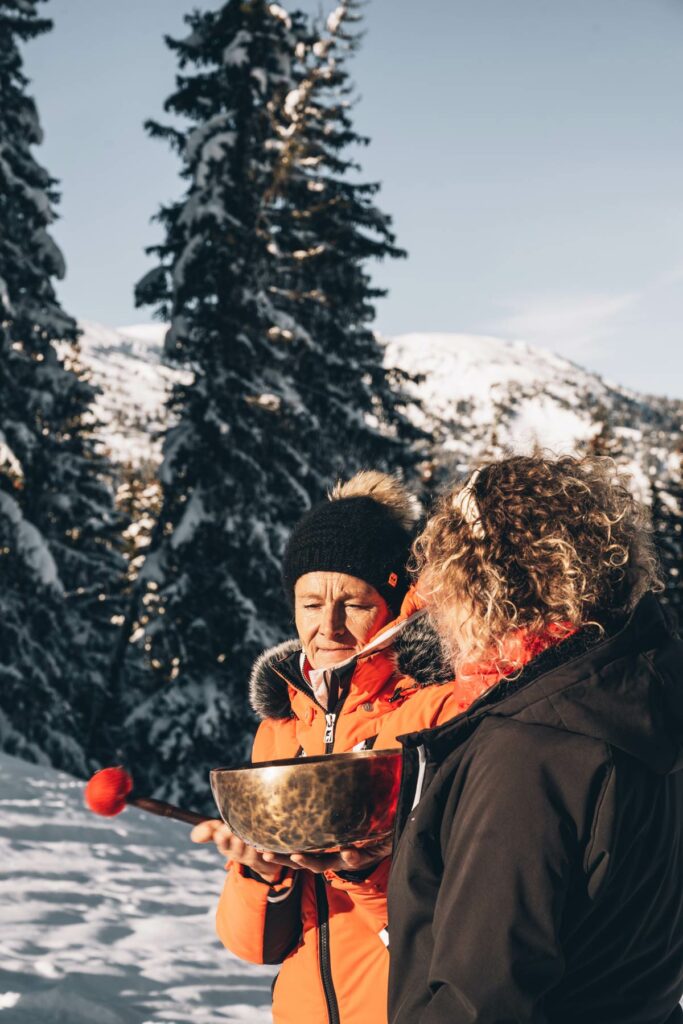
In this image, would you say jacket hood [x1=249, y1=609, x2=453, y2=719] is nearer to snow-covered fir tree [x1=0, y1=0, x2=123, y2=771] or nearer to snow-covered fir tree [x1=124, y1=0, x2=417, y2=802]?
snow-covered fir tree [x1=124, y1=0, x2=417, y2=802]

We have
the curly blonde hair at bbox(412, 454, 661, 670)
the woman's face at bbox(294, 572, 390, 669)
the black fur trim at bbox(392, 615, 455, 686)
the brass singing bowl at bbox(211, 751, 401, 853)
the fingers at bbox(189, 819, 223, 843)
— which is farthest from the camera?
the woman's face at bbox(294, 572, 390, 669)

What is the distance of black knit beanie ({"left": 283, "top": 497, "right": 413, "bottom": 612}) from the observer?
7.43ft

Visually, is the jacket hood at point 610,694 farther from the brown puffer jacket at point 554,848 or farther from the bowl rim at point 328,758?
the bowl rim at point 328,758

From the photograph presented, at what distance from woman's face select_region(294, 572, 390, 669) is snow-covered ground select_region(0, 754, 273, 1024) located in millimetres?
2449

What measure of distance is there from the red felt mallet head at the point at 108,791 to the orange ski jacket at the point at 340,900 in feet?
1.11

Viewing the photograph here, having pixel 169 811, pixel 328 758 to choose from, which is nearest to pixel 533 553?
pixel 328 758

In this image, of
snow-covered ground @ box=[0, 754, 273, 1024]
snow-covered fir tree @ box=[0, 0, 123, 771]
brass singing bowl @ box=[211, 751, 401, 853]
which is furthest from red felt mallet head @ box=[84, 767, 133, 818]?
snow-covered fir tree @ box=[0, 0, 123, 771]

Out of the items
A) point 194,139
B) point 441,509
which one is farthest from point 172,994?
point 194,139

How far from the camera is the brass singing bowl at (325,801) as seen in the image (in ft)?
5.31

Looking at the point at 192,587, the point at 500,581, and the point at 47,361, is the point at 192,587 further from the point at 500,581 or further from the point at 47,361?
the point at 500,581

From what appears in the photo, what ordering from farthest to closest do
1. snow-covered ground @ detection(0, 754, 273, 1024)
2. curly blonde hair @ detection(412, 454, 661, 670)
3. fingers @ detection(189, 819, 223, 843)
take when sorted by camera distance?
snow-covered ground @ detection(0, 754, 273, 1024), fingers @ detection(189, 819, 223, 843), curly blonde hair @ detection(412, 454, 661, 670)

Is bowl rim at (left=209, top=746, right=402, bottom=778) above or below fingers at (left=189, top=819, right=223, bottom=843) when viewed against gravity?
above

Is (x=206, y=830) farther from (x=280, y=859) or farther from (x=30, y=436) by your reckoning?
(x=30, y=436)

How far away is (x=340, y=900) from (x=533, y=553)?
1.14 meters
